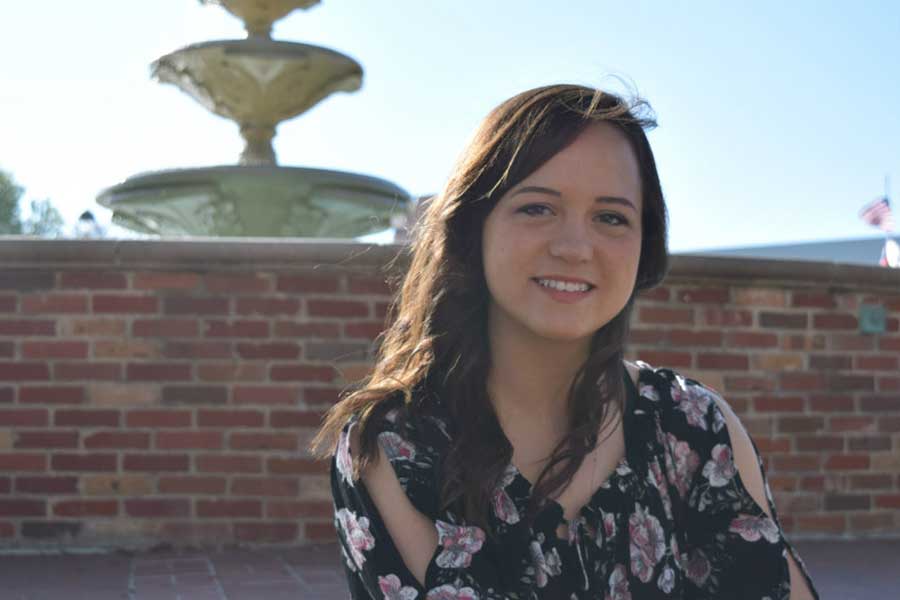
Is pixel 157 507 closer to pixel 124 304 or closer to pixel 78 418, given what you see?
pixel 78 418

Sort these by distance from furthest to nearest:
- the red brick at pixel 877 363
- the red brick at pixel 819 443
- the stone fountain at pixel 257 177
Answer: the stone fountain at pixel 257 177, the red brick at pixel 877 363, the red brick at pixel 819 443

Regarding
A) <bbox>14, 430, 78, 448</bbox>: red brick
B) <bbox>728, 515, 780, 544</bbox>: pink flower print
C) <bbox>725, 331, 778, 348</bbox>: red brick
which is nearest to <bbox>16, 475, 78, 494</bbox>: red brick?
<bbox>14, 430, 78, 448</bbox>: red brick

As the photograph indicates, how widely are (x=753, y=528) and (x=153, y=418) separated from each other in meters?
3.32

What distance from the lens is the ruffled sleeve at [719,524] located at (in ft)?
6.07

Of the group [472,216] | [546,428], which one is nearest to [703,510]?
[546,428]

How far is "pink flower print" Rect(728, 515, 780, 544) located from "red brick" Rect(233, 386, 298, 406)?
3131 mm

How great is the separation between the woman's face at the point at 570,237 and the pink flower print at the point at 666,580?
1.27ft

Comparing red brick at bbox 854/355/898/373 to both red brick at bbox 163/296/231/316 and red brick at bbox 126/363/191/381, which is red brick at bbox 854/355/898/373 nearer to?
red brick at bbox 163/296/231/316

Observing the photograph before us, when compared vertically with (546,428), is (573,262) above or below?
above

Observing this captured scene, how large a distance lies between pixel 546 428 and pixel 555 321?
7.5 inches

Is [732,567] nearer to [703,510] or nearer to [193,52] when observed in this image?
[703,510]

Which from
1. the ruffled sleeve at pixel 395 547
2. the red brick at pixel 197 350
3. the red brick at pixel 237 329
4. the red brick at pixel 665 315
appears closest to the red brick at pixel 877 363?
the red brick at pixel 665 315

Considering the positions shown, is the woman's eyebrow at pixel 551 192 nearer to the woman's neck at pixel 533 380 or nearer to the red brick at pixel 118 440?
the woman's neck at pixel 533 380

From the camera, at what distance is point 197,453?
187 inches
